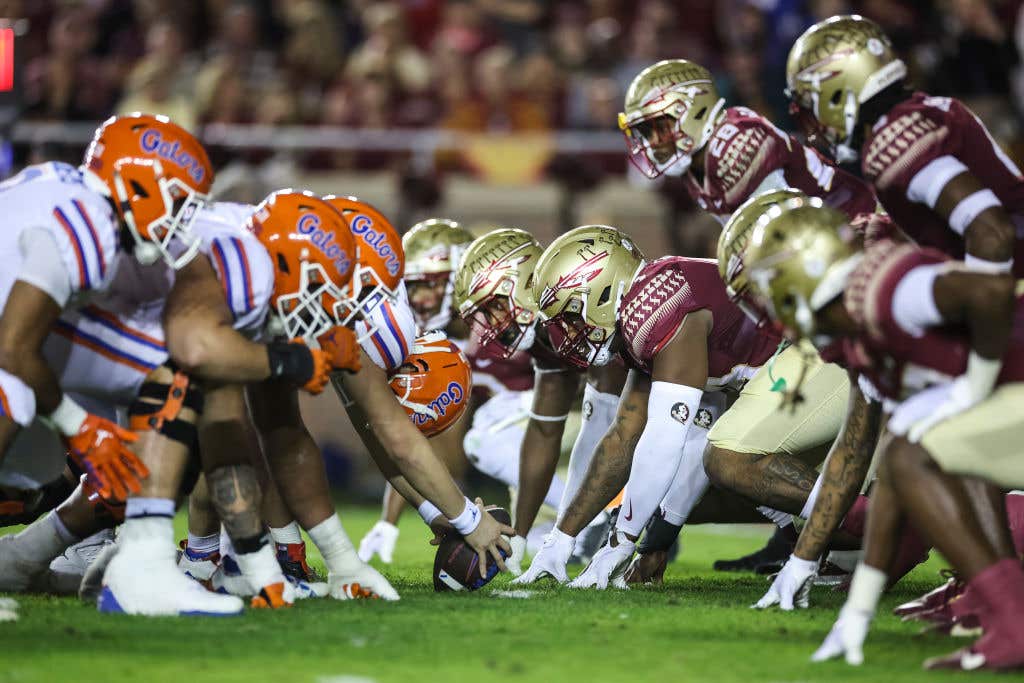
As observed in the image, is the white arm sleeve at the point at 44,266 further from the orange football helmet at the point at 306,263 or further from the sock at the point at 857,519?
the sock at the point at 857,519

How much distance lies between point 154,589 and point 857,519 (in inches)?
108

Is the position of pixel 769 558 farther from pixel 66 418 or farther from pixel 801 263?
pixel 66 418

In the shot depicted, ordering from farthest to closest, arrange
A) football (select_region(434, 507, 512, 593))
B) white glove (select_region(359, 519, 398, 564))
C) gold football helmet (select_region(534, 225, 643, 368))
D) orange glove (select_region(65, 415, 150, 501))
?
white glove (select_region(359, 519, 398, 564)) → gold football helmet (select_region(534, 225, 643, 368)) → football (select_region(434, 507, 512, 593)) → orange glove (select_region(65, 415, 150, 501))

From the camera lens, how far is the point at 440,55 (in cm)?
1219

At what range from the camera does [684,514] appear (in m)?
6.16

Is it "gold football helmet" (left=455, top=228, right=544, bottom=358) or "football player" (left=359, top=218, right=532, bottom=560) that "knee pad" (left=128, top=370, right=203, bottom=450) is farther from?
"football player" (left=359, top=218, right=532, bottom=560)

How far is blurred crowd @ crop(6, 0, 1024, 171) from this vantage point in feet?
36.4

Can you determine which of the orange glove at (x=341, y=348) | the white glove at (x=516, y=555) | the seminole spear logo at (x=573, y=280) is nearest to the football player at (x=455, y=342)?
the white glove at (x=516, y=555)

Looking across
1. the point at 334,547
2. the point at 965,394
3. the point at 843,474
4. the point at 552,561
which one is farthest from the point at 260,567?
the point at 965,394

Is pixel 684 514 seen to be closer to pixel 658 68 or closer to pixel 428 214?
pixel 658 68

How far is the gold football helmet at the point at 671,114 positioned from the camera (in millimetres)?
6633

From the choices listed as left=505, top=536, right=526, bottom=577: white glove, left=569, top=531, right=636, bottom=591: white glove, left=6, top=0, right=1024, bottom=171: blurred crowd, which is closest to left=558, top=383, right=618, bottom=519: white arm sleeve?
left=505, top=536, right=526, bottom=577: white glove

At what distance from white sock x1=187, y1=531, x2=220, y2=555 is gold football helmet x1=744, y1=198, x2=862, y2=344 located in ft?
8.36

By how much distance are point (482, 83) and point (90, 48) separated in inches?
135
